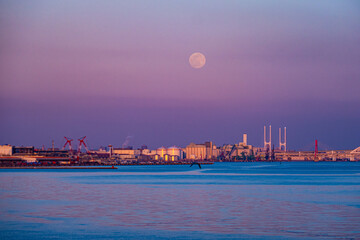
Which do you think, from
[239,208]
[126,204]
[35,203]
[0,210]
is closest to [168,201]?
[126,204]

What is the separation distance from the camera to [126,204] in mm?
43500

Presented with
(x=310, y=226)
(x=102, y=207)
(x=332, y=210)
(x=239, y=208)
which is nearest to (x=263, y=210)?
(x=239, y=208)

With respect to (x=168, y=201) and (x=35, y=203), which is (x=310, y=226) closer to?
(x=168, y=201)

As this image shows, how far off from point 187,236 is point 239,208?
14.0 m

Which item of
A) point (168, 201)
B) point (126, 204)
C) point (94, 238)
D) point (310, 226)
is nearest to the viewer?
point (94, 238)

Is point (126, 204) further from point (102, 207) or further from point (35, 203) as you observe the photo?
point (35, 203)

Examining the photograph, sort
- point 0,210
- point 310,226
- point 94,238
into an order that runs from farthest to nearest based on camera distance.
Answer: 1. point 0,210
2. point 310,226
3. point 94,238

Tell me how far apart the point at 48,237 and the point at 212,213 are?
44.0 feet

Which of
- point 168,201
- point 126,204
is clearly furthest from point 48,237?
point 168,201

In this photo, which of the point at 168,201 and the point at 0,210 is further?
the point at 168,201

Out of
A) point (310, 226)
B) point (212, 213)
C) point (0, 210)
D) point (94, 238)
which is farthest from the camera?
point (0, 210)

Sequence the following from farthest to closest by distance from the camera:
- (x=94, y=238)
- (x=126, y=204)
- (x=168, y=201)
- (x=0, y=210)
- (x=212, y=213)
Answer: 1. (x=168, y=201)
2. (x=126, y=204)
3. (x=0, y=210)
4. (x=212, y=213)
5. (x=94, y=238)

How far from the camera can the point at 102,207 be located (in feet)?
135

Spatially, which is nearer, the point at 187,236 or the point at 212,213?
Answer: the point at 187,236
